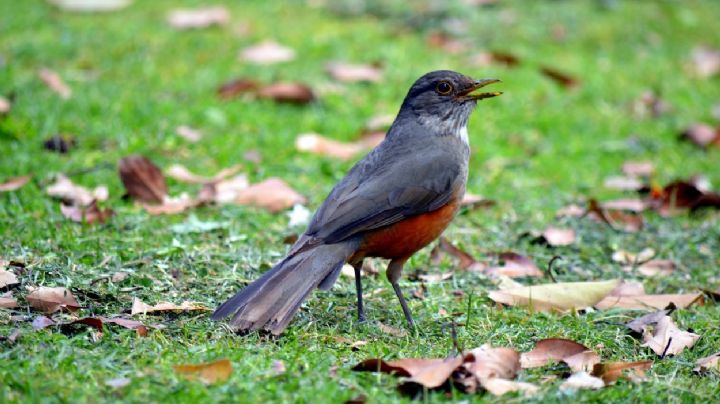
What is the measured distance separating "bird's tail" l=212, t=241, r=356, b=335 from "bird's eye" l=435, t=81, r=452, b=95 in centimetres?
147

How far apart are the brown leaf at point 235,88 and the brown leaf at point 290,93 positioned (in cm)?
13

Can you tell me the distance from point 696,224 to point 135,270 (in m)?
4.15

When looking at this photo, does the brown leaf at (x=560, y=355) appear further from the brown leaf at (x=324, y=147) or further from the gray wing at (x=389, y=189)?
the brown leaf at (x=324, y=147)

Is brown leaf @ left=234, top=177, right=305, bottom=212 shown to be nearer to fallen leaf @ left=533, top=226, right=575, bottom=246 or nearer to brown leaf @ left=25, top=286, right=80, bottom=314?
fallen leaf @ left=533, top=226, right=575, bottom=246

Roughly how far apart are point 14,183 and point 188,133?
68.7 inches

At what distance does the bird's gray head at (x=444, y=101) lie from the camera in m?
6.20

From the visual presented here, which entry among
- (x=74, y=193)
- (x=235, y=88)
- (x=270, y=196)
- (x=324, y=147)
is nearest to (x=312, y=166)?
(x=324, y=147)

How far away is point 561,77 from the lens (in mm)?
10055

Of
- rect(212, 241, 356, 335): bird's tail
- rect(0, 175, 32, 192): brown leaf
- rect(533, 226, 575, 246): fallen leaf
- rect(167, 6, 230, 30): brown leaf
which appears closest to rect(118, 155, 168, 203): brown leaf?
rect(0, 175, 32, 192): brown leaf

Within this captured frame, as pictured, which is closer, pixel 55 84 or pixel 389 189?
pixel 389 189

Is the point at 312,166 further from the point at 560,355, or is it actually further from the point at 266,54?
the point at 560,355

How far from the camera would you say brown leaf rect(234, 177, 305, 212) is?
7.09 m

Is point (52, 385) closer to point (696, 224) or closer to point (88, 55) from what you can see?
point (696, 224)

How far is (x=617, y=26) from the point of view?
38.0ft
